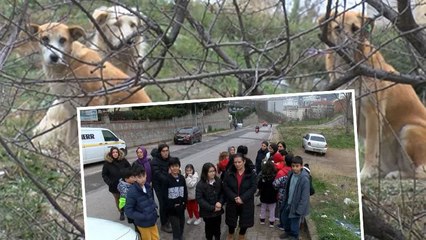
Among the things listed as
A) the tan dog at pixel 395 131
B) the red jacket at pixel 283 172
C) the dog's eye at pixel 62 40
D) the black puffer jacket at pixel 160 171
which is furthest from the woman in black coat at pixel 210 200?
the dog's eye at pixel 62 40

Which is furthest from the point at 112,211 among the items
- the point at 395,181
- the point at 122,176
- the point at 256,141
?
the point at 395,181

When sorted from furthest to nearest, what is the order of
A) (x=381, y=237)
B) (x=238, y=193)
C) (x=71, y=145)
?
1. (x=71, y=145)
2. (x=381, y=237)
3. (x=238, y=193)

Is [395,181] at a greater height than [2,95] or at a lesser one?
lesser

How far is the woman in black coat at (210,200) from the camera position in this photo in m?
2.38

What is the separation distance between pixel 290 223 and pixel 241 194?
0.20 metres

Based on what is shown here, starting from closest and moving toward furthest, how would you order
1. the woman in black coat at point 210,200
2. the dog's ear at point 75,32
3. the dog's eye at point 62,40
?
the woman in black coat at point 210,200 → the dog's eye at point 62,40 → the dog's ear at point 75,32

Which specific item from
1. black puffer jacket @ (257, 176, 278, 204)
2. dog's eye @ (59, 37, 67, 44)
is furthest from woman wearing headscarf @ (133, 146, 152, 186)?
dog's eye @ (59, 37, 67, 44)

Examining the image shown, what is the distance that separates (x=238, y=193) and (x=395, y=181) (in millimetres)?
3465

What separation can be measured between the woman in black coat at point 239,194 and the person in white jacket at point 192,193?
99mm

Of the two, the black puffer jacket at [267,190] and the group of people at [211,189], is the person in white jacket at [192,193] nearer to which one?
the group of people at [211,189]

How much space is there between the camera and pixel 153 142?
246 centimetres

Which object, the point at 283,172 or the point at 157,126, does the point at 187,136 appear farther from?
the point at 283,172

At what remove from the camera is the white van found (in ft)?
8.05

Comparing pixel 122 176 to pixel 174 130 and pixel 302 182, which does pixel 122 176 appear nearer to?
pixel 174 130
